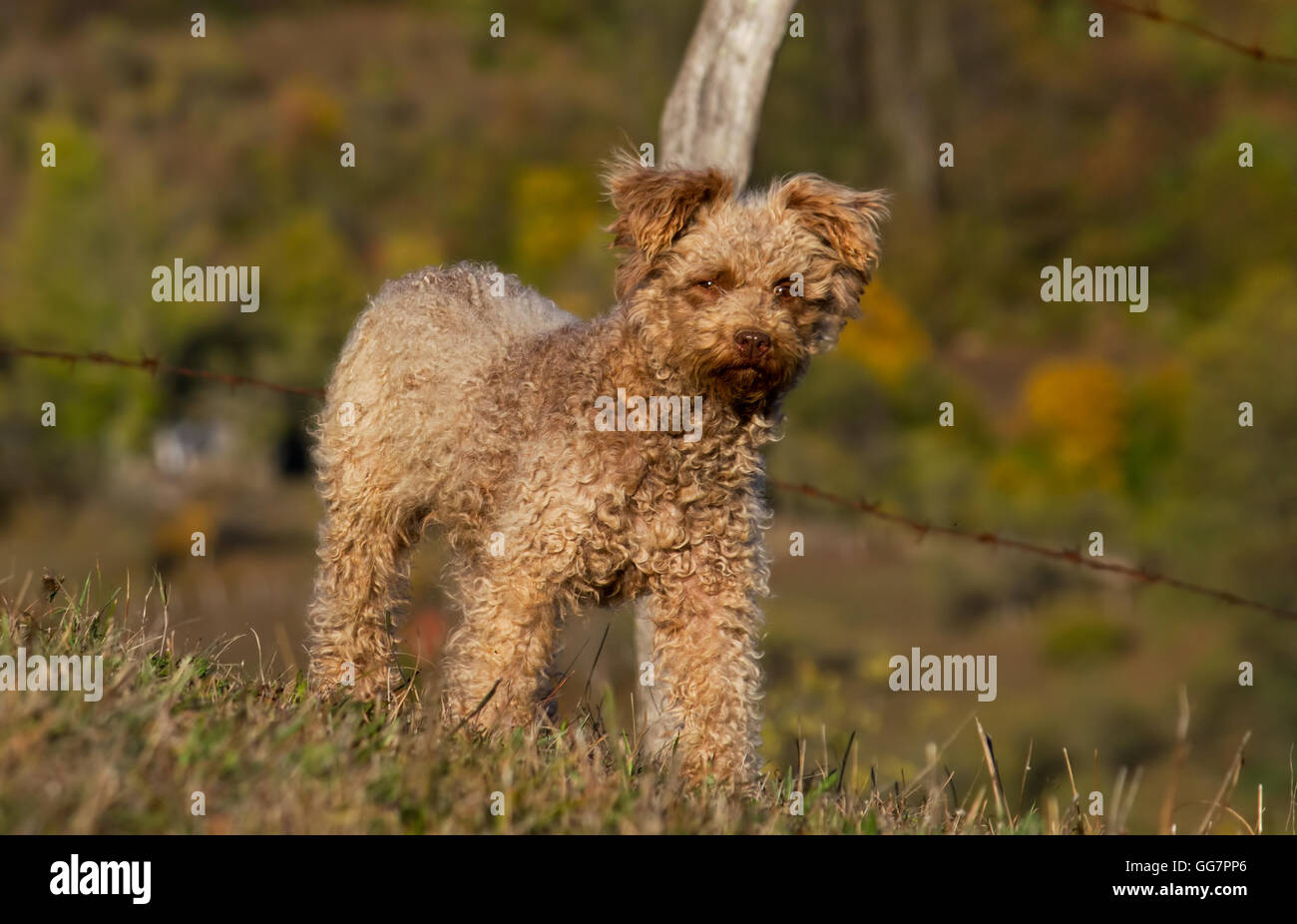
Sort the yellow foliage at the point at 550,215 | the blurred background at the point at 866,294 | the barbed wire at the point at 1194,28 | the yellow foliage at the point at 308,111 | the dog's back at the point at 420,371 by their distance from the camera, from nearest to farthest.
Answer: the dog's back at the point at 420,371 < the barbed wire at the point at 1194,28 < the blurred background at the point at 866,294 < the yellow foliage at the point at 550,215 < the yellow foliage at the point at 308,111

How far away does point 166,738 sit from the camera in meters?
4.03

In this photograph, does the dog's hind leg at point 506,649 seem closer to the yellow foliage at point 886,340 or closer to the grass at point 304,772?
the grass at point 304,772

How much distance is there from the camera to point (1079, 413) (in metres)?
61.3

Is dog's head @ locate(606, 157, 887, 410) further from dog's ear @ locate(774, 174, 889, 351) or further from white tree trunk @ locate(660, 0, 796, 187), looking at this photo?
white tree trunk @ locate(660, 0, 796, 187)

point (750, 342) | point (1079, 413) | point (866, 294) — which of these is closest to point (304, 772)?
point (750, 342)

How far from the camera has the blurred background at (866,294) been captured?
38750 millimetres

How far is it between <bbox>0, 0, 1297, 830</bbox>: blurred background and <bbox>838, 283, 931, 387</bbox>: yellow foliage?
236 millimetres

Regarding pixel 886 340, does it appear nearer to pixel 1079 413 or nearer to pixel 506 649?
pixel 1079 413

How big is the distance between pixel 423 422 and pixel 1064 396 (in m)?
57.9

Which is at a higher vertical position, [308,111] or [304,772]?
[308,111]

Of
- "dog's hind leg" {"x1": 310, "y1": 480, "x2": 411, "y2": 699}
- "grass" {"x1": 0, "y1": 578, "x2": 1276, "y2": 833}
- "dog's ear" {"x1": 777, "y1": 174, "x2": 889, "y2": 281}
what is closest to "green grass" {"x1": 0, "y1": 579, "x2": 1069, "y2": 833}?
"grass" {"x1": 0, "y1": 578, "x2": 1276, "y2": 833}

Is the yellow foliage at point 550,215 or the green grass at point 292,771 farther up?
the yellow foliage at point 550,215

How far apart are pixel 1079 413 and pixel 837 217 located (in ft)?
188

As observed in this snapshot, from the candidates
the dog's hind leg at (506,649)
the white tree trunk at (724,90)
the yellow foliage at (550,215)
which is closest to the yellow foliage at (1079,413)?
the yellow foliage at (550,215)
